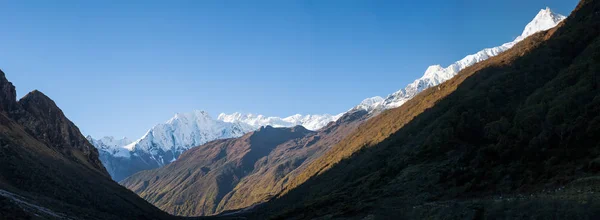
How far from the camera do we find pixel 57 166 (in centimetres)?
14775

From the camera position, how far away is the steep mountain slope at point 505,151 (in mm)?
51531

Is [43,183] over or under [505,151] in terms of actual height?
over

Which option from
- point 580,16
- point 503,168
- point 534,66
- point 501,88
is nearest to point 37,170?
point 503,168

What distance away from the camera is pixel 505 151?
274 ft

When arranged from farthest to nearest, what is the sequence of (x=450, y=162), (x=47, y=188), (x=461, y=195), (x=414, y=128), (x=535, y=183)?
(x=414, y=128) → (x=47, y=188) → (x=450, y=162) → (x=461, y=195) → (x=535, y=183)

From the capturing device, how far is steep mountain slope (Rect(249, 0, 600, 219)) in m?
51.5

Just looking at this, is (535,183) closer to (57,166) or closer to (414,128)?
(414,128)

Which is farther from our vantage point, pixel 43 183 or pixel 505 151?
pixel 43 183

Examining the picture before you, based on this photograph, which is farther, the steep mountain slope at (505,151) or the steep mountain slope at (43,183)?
the steep mountain slope at (43,183)

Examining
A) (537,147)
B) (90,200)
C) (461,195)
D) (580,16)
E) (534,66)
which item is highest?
(580,16)

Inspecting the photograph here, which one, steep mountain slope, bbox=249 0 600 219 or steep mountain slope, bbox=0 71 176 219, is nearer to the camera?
steep mountain slope, bbox=249 0 600 219

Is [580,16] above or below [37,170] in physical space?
above

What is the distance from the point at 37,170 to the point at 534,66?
166 metres

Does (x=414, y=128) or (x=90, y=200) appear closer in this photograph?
(x=90, y=200)
